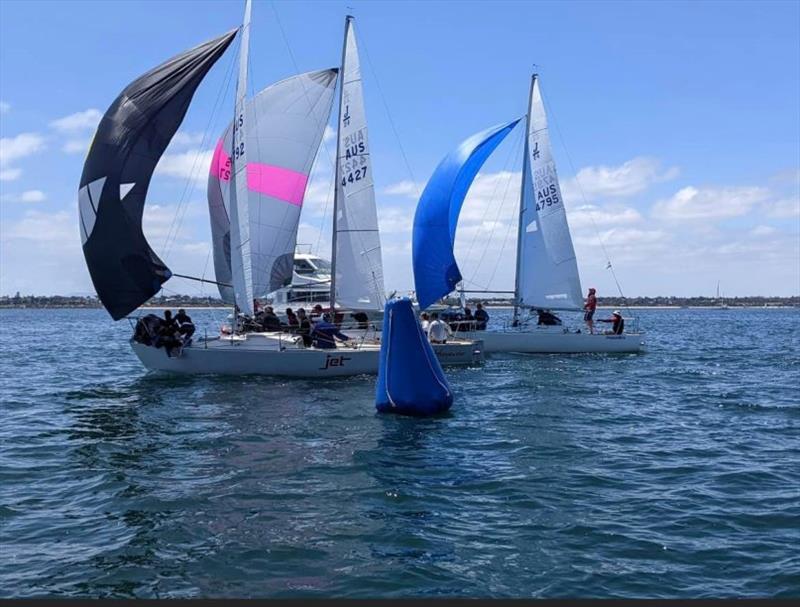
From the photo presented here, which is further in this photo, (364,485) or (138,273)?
(138,273)

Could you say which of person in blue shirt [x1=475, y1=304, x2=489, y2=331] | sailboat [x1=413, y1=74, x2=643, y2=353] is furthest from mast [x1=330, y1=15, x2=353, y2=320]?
person in blue shirt [x1=475, y1=304, x2=489, y2=331]

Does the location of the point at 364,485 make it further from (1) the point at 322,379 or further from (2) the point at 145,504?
(1) the point at 322,379

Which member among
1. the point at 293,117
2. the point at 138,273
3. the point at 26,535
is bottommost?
the point at 26,535

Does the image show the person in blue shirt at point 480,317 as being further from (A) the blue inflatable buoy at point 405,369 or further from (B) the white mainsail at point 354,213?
(A) the blue inflatable buoy at point 405,369

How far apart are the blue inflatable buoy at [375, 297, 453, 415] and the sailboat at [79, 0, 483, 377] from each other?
576cm

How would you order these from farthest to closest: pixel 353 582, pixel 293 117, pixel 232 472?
pixel 293 117 < pixel 232 472 < pixel 353 582

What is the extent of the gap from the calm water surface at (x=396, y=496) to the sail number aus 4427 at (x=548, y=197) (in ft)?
45.7

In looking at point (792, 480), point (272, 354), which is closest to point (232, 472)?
point (792, 480)

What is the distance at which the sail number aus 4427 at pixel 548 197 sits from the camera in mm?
30438

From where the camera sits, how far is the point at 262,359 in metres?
20.2

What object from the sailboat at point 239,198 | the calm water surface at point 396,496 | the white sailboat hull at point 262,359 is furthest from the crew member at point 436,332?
the calm water surface at point 396,496

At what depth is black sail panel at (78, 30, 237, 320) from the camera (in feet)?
62.5

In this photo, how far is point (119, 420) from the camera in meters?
14.7

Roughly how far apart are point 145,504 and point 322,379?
11.6 meters
